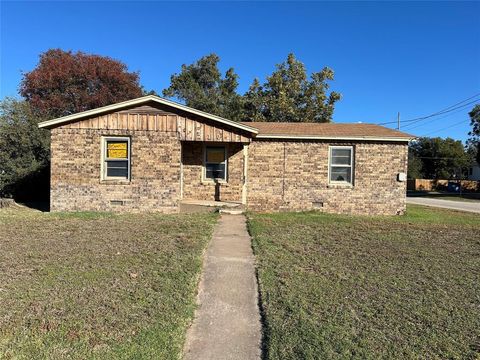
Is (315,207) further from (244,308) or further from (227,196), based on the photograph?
(244,308)

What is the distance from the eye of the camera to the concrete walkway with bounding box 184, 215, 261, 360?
12.1 ft

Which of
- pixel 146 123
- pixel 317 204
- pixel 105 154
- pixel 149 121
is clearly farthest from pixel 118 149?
pixel 317 204

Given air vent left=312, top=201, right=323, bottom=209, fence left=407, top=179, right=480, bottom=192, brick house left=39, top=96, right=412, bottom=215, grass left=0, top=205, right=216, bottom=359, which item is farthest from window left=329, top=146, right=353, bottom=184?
fence left=407, top=179, right=480, bottom=192

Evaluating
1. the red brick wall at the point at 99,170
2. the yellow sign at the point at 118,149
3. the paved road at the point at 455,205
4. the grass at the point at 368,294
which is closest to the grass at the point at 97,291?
the grass at the point at 368,294

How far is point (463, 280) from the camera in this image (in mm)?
5832

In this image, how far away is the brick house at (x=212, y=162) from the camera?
12234 millimetres

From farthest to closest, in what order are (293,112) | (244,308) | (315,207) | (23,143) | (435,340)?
(293,112) < (23,143) < (315,207) < (244,308) < (435,340)

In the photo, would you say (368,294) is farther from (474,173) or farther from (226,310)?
(474,173)

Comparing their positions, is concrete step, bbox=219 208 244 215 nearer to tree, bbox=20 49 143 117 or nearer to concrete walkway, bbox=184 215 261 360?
concrete walkway, bbox=184 215 261 360

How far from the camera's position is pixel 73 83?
31.1 metres

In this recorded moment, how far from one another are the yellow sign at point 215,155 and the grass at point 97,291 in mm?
5164

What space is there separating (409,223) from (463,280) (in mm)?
6024

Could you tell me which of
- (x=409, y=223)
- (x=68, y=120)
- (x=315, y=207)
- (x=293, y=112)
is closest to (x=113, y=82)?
(x=293, y=112)

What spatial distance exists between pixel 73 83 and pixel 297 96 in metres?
18.0
